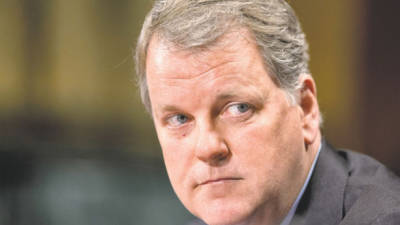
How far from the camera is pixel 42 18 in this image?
16.6 feet

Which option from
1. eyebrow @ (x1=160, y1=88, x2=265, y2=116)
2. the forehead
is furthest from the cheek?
the forehead

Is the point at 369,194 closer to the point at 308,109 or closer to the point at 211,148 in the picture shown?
the point at 308,109

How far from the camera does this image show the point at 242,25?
5.99 ft

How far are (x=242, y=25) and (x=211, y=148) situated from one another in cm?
38

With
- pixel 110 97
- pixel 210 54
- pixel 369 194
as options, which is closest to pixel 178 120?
pixel 210 54

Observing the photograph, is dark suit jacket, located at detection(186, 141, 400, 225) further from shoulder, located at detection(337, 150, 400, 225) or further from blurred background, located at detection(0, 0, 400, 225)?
blurred background, located at detection(0, 0, 400, 225)

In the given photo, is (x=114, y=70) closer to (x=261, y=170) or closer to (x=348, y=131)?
(x=348, y=131)

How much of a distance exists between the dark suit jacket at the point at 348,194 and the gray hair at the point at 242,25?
0.28 metres

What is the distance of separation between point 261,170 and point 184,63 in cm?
38

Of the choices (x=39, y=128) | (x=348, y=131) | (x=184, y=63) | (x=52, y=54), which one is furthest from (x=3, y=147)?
(x=184, y=63)

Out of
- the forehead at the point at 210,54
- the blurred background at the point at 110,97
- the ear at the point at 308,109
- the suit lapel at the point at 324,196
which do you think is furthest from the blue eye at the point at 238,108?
the blurred background at the point at 110,97

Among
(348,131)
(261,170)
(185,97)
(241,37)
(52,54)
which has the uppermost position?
(241,37)

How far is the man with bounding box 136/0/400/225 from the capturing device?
70.0 inches

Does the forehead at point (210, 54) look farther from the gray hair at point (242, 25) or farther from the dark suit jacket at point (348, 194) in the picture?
the dark suit jacket at point (348, 194)
